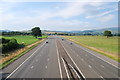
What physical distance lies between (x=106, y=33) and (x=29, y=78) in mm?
158105

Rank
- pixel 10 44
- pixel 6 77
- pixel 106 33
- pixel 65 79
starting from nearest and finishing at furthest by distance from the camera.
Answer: pixel 65 79
pixel 6 77
pixel 10 44
pixel 106 33

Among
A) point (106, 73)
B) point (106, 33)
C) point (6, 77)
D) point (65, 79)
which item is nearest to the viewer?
point (65, 79)

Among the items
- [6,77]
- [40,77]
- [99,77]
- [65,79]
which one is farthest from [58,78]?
[6,77]

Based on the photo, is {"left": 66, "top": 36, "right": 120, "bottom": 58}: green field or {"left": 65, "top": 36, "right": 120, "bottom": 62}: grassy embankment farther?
{"left": 66, "top": 36, "right": 120, "bottom": 58}: green field

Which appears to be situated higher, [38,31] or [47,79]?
[38,31]

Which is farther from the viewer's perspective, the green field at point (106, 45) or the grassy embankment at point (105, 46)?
the green field at point (106, 45)

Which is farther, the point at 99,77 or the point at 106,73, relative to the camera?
the point at 106,73

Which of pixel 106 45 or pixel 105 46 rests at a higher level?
pixel 106 45

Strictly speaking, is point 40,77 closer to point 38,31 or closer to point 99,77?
point 99,77

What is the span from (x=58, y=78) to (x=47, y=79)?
1476 mm

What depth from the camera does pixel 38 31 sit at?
15388 centimetres

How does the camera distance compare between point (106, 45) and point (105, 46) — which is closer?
point (105, 46)

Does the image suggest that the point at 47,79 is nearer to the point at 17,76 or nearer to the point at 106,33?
the point at 17,76

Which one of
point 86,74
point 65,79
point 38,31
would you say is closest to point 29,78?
point 65,79
